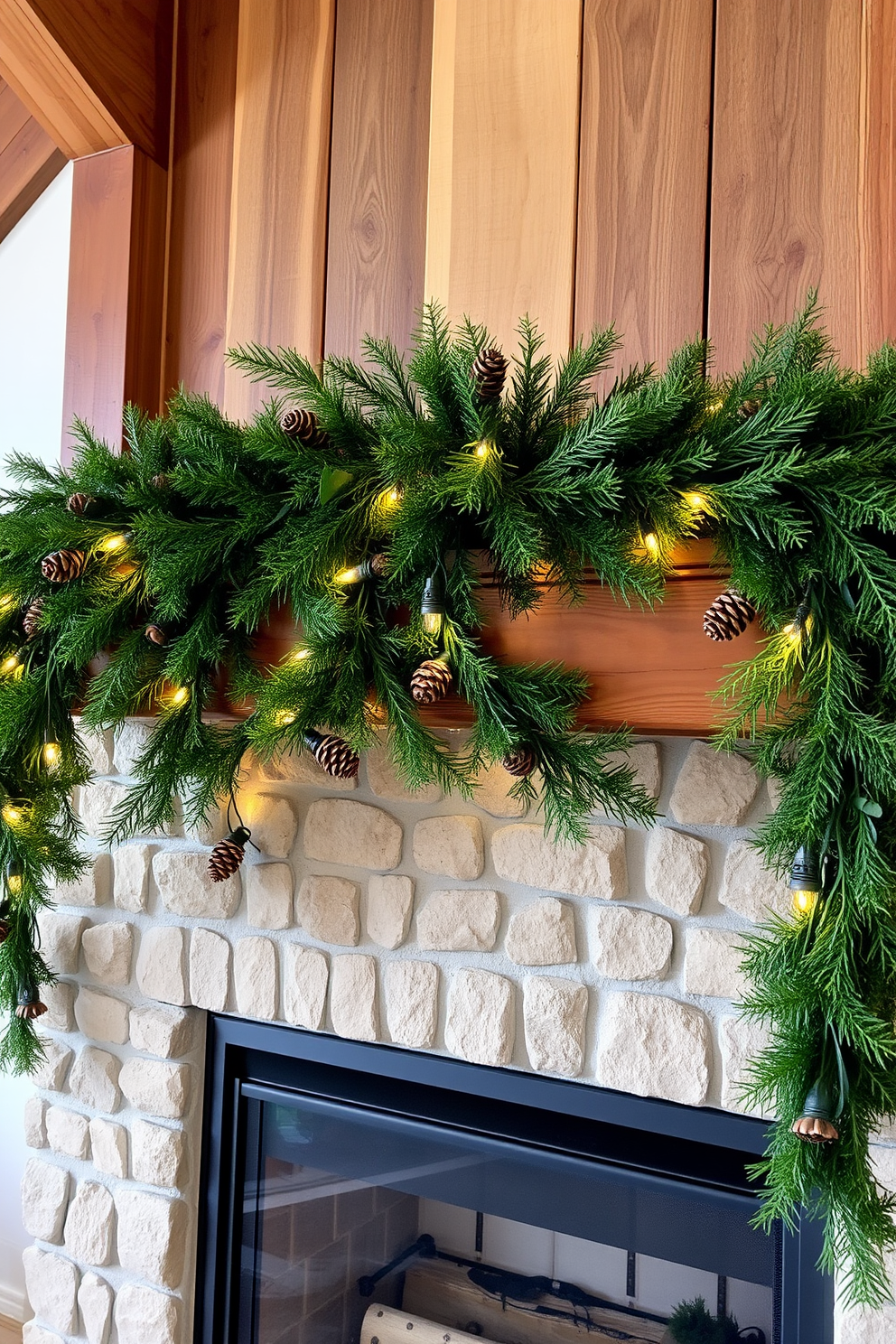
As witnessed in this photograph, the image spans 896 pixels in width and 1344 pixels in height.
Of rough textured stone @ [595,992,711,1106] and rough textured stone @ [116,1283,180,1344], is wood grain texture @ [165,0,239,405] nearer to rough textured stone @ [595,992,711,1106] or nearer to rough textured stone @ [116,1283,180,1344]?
rough textured stone @ [595,992,711,1106]

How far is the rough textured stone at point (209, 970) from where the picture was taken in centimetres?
147

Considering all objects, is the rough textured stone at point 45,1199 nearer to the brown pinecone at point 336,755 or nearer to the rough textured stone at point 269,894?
the rough textured stone at point 269,894

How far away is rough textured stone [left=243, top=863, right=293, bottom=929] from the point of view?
1413 millimetres

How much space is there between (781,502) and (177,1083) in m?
1.22

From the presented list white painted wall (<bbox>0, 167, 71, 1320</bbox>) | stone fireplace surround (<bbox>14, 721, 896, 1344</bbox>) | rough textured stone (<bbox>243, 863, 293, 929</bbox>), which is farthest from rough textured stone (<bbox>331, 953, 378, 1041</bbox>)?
white painted wall (<bbox>0, 167, 71, 1320</bbox>)

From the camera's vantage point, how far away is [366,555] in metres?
1.10

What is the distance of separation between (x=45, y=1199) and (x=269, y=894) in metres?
0.71

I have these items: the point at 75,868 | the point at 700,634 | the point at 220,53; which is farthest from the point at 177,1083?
the point at 220,53

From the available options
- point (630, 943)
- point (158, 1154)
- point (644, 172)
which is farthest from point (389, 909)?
point (644, 172)

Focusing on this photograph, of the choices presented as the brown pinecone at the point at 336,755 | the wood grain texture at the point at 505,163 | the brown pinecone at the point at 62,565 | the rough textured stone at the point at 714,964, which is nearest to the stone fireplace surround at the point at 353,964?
the rough textured stone at the point at 714,964

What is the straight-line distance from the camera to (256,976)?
56.8 inches

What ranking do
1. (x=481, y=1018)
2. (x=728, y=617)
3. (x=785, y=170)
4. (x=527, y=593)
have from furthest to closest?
(x=481, y=1018), (x=785, y=170), (x=527, y=593), (x=728, y=617)

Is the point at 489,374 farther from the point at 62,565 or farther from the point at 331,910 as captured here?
the point at 331,910

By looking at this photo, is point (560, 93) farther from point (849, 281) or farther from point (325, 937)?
point (325, 937)
